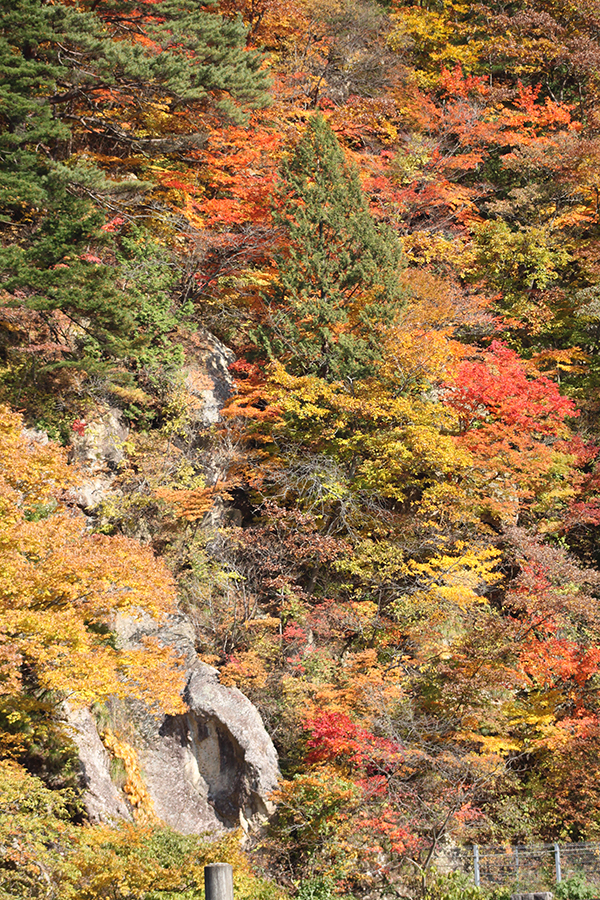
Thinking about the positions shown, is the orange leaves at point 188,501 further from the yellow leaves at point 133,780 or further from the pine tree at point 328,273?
the yellow leaves at point 133,780

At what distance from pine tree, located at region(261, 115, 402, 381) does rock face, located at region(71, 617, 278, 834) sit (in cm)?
717

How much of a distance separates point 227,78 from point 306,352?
25.0 ft

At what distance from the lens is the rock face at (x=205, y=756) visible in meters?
13.2

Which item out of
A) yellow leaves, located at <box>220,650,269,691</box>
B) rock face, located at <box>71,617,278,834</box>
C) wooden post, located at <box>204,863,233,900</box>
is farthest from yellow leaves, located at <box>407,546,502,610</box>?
wooden post, located at <box>204,863,233,900</box>

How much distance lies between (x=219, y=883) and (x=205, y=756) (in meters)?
9.82

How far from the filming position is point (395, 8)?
107 ft

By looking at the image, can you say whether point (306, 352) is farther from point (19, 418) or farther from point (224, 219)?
point (19, 418)

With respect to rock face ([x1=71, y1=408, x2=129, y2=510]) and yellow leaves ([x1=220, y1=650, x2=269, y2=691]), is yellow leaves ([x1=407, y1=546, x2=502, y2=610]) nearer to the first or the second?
yellow leaves ([x1=220, y1=650, x2=269, y2=691])

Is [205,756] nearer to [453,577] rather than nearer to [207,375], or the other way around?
[453,577]

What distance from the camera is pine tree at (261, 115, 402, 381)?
17.5 meters

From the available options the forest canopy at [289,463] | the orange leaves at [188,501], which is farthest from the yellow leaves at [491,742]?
the orange leaves at [188,501]

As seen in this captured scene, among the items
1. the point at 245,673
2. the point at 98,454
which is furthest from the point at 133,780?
the point at 98,454

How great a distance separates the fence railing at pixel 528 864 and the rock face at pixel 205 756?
3.38 metres

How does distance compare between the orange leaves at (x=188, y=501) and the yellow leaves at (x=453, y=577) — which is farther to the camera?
the orange leaves at (x=188, y=501)
